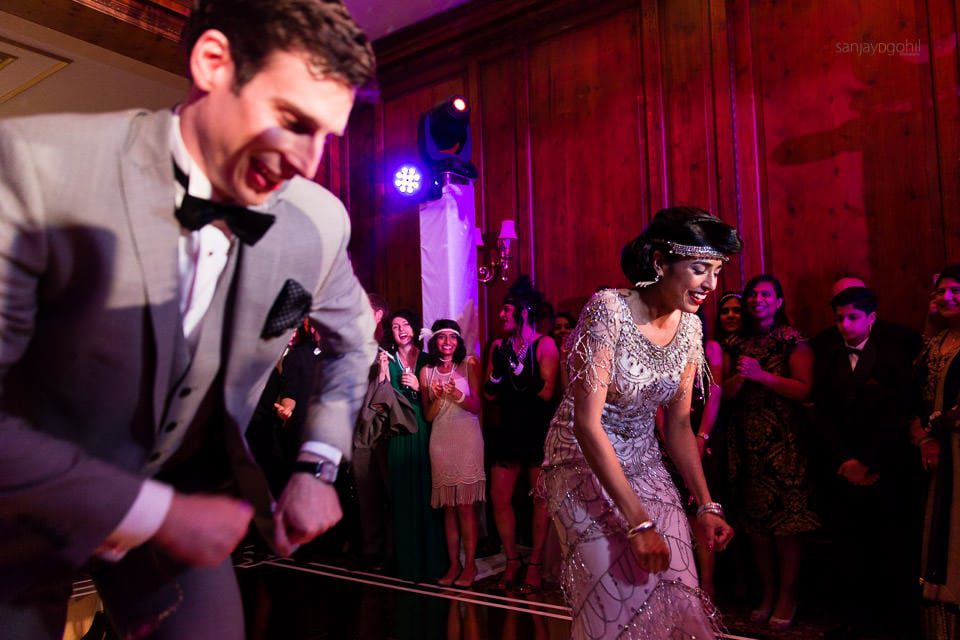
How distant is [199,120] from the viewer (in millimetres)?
1284

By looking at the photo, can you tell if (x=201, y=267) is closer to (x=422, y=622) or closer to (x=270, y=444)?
(x=422, y=622)

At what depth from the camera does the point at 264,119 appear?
48.6 inches

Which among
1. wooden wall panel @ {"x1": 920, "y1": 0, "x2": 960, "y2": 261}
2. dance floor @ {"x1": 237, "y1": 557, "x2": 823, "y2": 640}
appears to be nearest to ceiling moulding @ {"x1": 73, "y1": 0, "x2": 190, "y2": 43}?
dance floor @ {"x1": 237, "y1": 557, "x2": 823, "y2": 640}

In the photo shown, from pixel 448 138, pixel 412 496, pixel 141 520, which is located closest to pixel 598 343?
pixel 141 520

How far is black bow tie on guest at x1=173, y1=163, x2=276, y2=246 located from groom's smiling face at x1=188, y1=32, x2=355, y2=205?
1.4 inches

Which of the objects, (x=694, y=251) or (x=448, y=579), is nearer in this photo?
(x=694, y=251)

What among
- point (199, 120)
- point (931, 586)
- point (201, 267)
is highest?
point (199, 120)

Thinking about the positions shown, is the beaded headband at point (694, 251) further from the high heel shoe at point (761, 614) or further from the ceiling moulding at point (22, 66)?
the ceiling moulding at point (22, 66)

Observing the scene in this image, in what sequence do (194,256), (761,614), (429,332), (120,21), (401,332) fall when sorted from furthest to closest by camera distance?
(429,332), (120,21), (401,332), (761,614), (194,256)

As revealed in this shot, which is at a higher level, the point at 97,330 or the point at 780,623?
the point at 97,330

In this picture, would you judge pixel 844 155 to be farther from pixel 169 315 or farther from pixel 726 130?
pixel 169 315

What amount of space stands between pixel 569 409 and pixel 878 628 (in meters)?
2.69

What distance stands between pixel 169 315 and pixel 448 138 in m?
6.00

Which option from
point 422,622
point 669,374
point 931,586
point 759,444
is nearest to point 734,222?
point 759,444
